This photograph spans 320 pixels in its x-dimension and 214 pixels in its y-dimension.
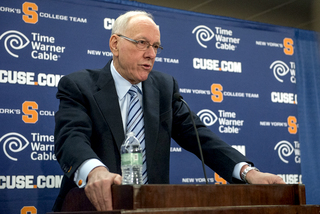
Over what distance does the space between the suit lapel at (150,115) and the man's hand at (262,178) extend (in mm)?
549

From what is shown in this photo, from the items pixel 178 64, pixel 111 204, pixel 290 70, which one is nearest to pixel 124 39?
pixel 111 204

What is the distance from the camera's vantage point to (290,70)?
171 inches

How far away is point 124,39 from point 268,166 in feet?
7.84

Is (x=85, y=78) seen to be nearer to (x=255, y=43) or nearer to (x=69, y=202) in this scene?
(x=69, y=202)

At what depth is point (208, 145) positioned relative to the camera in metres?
2.26

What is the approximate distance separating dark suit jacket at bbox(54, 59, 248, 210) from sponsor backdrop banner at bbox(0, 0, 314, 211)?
103 cm

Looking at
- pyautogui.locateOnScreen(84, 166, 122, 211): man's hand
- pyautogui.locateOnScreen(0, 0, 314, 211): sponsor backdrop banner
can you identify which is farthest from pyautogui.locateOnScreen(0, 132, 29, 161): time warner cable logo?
pyautogui.locateOnScreen(84, 166, 122, 211): man's hand

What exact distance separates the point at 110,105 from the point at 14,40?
1.45 m

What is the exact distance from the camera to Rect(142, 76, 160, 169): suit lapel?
2180 mm

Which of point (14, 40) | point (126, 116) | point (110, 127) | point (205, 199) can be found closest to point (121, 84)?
point (126, 116)

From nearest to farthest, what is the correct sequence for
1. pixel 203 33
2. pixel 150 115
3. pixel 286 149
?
pixel 150 115 → pixel 203 33 → pixel 286 149

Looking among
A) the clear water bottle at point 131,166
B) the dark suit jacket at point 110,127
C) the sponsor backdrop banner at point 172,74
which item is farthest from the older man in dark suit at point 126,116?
the sponsor backdrop banner at point 172,74

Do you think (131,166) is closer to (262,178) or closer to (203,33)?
(262,178)

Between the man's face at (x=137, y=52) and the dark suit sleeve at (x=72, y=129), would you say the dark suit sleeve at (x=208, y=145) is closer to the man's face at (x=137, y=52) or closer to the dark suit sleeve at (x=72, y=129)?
the man's face at (x=137, y=52)
